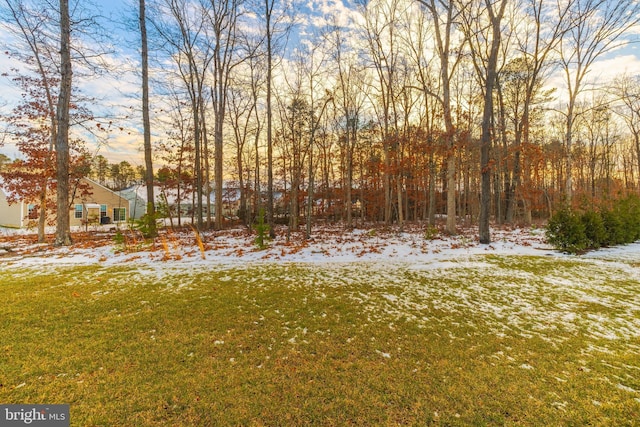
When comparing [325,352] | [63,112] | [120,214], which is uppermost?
[63,112]

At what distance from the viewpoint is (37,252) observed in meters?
8.48

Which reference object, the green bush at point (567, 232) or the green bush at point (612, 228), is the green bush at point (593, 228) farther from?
the green bush at point (612, 228)

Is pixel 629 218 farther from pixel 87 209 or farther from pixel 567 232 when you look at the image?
pixel 87 209

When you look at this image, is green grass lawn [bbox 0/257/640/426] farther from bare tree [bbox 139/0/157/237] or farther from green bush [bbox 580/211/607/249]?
bare tree [bbox 139/0/157/237]

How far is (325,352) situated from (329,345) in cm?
15

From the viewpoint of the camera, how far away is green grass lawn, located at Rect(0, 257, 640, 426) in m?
2.01

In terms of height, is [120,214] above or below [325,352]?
above

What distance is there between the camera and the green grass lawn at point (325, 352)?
2.01m

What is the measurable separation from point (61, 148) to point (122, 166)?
148ft

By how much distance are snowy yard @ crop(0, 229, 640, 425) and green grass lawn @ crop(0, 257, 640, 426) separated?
0.02 m

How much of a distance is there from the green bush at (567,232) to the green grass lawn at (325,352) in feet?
11.6

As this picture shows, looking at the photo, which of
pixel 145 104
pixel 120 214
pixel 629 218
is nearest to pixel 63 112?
pixel 145 104

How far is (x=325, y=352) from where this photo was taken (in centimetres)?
283

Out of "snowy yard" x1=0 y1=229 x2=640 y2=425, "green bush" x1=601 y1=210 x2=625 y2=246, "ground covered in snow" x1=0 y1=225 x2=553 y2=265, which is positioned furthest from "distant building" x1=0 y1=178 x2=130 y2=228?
"green bush" x1=601 y1=210 x2=625 y2=246
